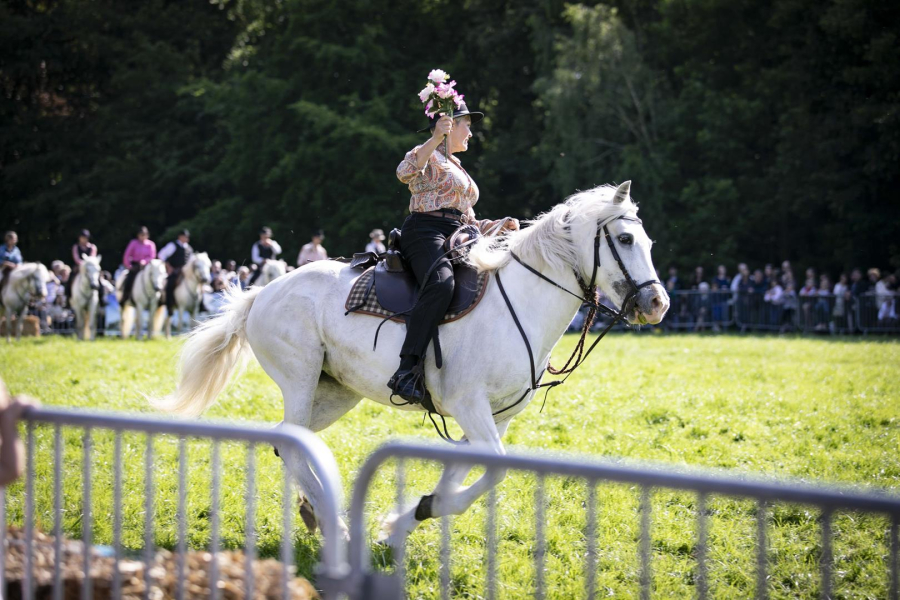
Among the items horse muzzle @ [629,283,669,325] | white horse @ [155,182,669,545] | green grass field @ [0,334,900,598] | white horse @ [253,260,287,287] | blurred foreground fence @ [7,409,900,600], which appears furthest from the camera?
white horse @ [253,260,287,287]

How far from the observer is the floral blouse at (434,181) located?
672 cm

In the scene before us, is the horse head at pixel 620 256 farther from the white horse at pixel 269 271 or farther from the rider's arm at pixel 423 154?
the white horse at pixel 269 271

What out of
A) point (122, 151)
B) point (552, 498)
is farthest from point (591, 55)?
point (552, 498)

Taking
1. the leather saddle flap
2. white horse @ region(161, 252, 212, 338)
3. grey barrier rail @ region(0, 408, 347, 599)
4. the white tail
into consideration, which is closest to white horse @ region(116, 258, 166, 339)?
white horse @ region(161, 252, 212, 338)

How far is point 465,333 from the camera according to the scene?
6418 millimetres

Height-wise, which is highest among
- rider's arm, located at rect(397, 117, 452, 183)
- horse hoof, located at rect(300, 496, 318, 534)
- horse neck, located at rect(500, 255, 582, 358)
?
rider's arm, located at rect(397, 117, 452, 183)

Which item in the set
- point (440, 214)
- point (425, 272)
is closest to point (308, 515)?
point (425, 272)

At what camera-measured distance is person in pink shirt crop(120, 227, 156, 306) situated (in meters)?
24.0

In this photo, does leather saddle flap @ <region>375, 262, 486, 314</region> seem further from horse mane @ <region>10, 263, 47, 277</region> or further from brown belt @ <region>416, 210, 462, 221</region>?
horse mane @ <region>10, 263, 47, 277</region>

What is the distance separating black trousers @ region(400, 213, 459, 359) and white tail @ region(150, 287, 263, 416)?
162cm

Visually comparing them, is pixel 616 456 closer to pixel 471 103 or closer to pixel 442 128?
pixel 442 128

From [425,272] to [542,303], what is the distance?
0.86 metres

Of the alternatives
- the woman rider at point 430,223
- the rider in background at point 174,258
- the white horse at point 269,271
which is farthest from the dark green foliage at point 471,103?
the woman rider at point 430,223

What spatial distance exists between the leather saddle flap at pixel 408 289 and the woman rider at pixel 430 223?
0.40 ft
